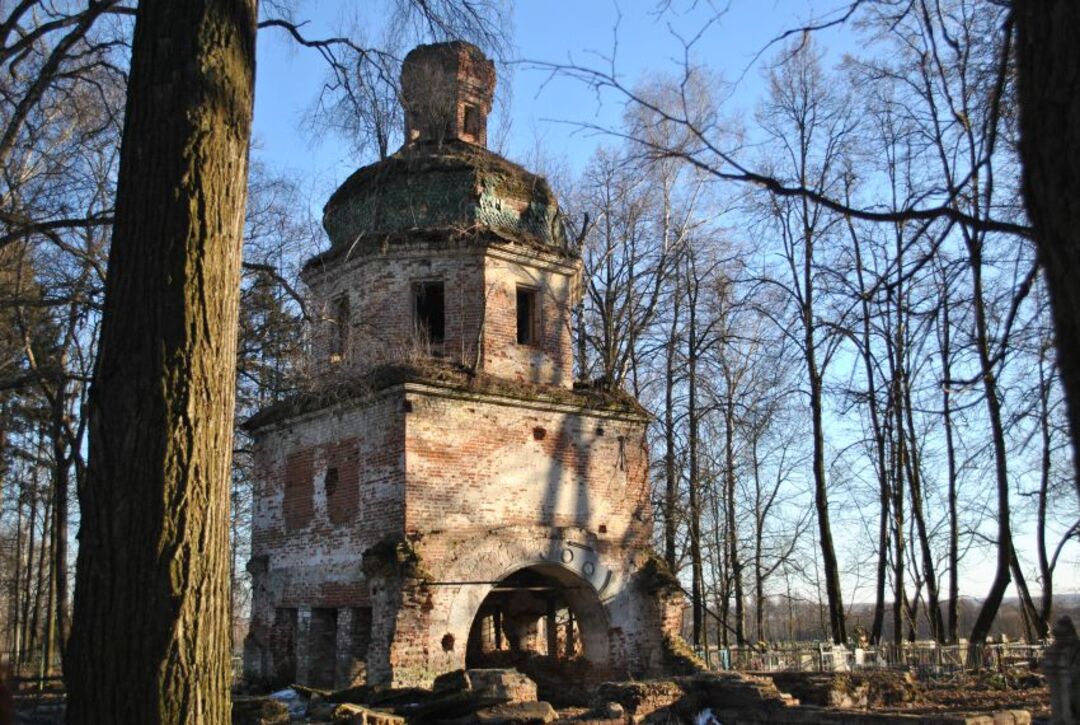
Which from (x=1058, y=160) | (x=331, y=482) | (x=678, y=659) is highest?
(x=331, y=482)

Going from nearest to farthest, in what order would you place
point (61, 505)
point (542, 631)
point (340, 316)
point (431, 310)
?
point (340, 316), point (431, 310), point (542, 631), point (61, 505)

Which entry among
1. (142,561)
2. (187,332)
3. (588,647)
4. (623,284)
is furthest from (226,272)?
(623,284)

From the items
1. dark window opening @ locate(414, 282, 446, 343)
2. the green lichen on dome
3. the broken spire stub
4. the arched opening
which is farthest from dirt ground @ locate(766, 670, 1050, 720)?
→ the broken spire stub

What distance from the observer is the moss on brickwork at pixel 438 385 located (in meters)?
16.3

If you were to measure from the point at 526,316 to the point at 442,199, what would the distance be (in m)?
2.59

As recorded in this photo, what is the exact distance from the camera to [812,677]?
1555 cm

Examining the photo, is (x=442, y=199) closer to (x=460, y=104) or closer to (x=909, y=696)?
(x=460, y=104)

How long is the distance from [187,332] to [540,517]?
13150 mm

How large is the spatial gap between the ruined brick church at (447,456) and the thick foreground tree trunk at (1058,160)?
42.7 ft

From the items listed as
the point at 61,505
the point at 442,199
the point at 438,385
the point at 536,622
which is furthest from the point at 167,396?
the point at 61,505

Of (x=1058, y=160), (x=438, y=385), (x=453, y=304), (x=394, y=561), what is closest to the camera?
(x=1058, y=160)

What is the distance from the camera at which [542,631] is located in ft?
68.7

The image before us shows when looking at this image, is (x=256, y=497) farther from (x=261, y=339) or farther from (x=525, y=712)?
(x=525, y=712)

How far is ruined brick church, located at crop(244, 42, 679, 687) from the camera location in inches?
634
